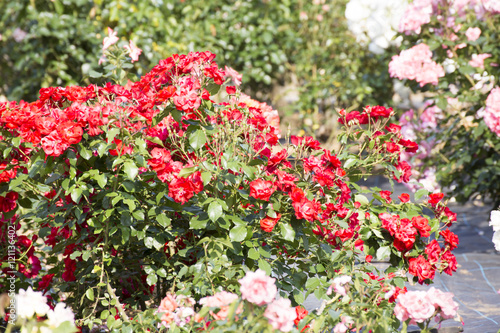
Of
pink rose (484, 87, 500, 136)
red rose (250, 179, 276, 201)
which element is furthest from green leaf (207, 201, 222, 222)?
pink rose (484, 87, 500, 136)

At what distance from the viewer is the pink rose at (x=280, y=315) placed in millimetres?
1364

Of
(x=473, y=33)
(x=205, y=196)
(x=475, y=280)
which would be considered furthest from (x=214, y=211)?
(x=473, y=33)

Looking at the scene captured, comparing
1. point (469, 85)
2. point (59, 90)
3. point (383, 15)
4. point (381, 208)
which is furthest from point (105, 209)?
point (383, 15)

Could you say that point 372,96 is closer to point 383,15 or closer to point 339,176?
point 383,15

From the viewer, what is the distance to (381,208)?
2193mm

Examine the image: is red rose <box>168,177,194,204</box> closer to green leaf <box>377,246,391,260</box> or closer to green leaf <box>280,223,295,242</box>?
green leaf <box>280,223,295,242</box>

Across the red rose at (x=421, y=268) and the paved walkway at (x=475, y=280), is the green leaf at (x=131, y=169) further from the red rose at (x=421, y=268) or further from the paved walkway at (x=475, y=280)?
the paved walkway at (x=475, y=280)

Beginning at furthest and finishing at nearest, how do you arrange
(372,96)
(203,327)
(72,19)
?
(372,96), (72,19), (203,327)

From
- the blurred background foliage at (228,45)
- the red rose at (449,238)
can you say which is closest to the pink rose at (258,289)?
the red rose at (449,238)

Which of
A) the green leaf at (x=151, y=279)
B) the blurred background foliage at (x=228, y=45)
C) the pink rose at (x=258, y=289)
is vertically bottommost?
the pink rose at (x=258, y=289)

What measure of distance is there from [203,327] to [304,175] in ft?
2.38

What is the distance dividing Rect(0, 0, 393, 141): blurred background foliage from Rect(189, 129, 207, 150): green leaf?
10.7ft

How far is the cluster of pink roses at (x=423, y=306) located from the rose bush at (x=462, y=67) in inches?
92.8

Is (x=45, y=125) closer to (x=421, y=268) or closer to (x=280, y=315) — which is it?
(x=280, y=315)
